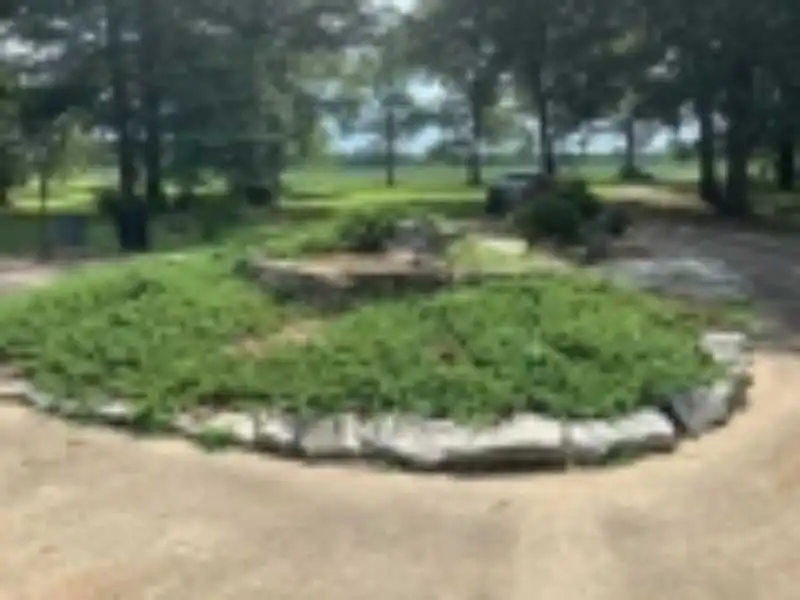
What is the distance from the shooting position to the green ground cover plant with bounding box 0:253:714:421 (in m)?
6.35

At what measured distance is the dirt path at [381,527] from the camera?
446 centimetres

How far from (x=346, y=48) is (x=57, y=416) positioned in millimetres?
20888

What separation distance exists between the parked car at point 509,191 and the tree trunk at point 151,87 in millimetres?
5647

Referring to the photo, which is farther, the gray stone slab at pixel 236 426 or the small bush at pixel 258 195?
the small bush at pixel 258 195

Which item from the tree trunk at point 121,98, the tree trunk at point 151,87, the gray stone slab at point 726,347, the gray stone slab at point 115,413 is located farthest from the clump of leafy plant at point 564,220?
the tree trunk at point 151,87

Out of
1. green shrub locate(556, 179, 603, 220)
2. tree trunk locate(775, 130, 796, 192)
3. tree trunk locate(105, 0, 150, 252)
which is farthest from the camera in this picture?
tree trunk locate(775, 130, 796, 192)

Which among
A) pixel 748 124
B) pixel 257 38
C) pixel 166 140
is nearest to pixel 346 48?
pixel 257 38

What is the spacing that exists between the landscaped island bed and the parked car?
1260 centimetres

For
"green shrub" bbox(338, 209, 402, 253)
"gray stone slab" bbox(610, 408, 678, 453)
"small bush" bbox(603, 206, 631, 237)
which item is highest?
"green shrub" bbox(338, 209, 402, 253)

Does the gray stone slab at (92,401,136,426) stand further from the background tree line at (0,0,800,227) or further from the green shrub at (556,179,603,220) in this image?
the background tree line at (0,0,800,227)

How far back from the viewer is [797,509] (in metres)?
5.24

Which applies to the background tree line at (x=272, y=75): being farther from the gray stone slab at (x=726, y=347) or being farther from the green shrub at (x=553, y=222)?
the gray stone slab at (x=726, y=347)

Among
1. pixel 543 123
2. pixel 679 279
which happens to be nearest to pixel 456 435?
pixel 679 279

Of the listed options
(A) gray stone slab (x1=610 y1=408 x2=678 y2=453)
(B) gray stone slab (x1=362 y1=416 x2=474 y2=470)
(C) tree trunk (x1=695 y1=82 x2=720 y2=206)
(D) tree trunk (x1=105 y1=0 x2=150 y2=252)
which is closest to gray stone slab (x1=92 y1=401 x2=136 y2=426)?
(B) gray stone slab (x1=362 y1=416 x2=474 y2=470)
